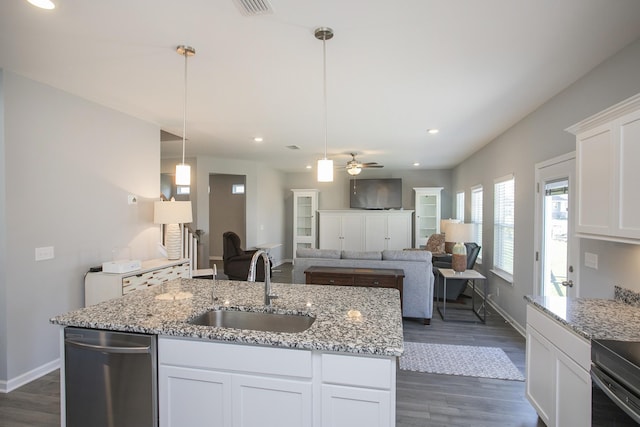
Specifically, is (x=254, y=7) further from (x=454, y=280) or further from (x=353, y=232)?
(x=353, y=232)

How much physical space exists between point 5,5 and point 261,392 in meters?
2.61

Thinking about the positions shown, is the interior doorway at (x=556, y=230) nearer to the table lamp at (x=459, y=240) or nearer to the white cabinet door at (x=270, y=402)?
the table lamp at (x=459, y=240)

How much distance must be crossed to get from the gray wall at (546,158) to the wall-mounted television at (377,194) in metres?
2.54

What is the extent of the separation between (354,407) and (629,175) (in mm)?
1930

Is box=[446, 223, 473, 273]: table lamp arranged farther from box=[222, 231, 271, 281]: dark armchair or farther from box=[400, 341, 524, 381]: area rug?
box=[222, 231, 271, 281]: dark armchair

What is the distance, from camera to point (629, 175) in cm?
178

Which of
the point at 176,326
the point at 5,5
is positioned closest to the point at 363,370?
the point at 176,326

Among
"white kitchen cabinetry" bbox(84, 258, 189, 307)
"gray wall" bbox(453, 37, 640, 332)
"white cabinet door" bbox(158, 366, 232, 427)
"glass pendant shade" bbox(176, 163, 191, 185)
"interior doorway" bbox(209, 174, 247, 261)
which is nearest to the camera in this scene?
"white cabinet door" bbox(158, 366, 232, 427)

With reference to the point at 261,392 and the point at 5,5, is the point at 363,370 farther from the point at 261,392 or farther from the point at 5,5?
the point at 5,5

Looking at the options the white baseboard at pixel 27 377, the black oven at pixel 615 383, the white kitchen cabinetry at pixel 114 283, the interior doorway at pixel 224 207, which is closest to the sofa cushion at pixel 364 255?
the white kitchen cabinetry at pixel 114 283

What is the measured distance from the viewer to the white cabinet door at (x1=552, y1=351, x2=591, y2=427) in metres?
1.63

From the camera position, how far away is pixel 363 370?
1438 mm

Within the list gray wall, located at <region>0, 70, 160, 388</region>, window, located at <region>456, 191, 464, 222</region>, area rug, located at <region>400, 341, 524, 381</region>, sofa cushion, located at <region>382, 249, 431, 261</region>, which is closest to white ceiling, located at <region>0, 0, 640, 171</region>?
gray wall, located at <region>0, 70, 160, 388</region>

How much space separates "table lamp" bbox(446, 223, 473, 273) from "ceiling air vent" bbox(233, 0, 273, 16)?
389cm
